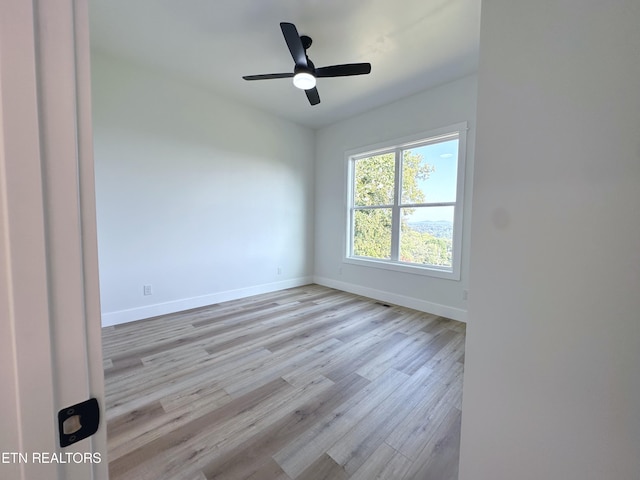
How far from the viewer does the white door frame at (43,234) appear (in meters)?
0.33

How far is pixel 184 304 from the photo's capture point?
3312mm

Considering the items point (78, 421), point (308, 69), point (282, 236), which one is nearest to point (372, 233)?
point (282, 236)

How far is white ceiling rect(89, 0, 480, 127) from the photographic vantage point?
200 cm

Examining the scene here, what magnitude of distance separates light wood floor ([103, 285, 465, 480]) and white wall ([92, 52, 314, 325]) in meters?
0.62

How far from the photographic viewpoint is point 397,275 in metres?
3.67

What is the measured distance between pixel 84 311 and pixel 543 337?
1163mm

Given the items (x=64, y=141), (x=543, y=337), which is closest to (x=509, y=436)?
(x=543, y=337)

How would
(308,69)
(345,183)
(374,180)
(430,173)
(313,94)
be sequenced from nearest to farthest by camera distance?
(308,69) < (313,94) < (430,173) < (374,180) < (345,183)

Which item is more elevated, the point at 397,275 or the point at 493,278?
the point at 493,278

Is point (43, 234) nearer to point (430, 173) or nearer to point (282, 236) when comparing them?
point (430, 173)

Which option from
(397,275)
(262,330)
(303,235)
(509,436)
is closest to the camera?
(509,436)

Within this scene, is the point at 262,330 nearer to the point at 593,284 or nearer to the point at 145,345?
the point at 145,345

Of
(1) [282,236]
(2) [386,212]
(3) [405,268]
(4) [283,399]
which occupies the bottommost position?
(4) [283,399]

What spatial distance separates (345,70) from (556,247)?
217cm
